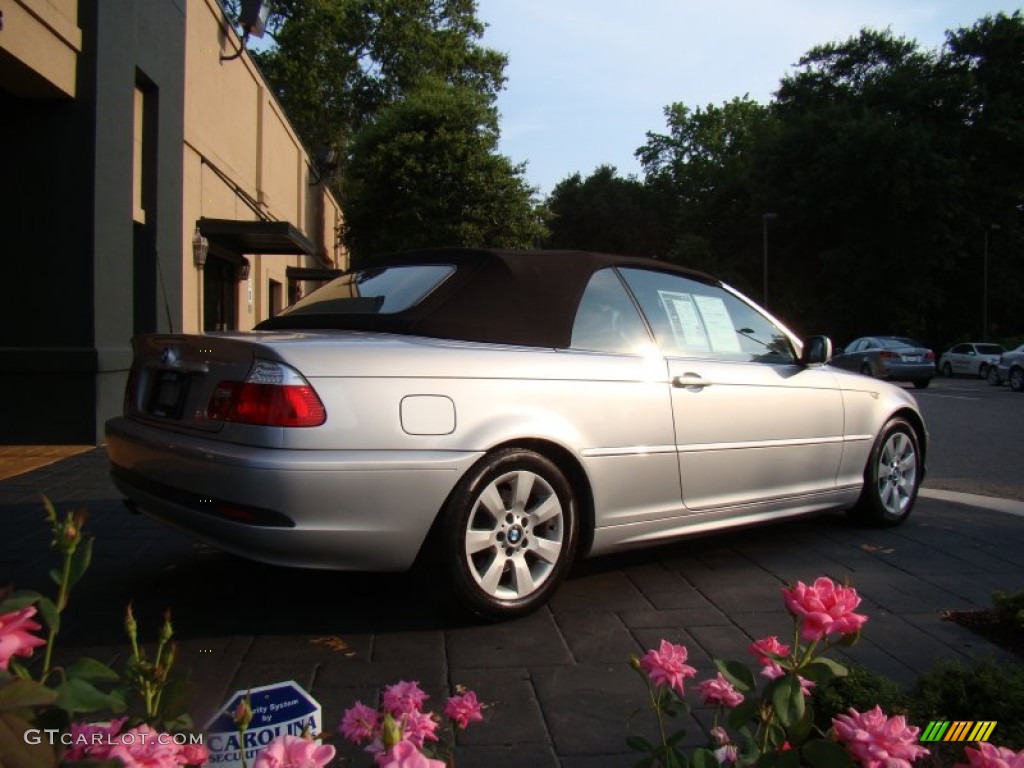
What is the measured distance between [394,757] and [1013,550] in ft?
15.7

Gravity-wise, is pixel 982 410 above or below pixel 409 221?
below

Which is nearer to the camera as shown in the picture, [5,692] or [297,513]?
[5,692]

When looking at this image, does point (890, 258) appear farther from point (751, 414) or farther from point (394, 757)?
point (394, 757)

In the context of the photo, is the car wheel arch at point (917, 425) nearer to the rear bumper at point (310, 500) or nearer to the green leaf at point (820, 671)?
the rear bumper at point (310, 500)

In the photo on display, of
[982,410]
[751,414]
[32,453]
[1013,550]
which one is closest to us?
[751,414]

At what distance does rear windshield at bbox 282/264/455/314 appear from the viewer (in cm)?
385

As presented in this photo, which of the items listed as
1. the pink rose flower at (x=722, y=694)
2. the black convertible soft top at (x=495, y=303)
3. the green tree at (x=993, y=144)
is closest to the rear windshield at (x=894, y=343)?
the green tree at (x=993, y=144)

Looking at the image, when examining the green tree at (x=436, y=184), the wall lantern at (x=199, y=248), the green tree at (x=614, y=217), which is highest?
the green tree at (x=614, y=217)

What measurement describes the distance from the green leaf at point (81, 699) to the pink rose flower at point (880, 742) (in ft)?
3.46

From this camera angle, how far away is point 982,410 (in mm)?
15367

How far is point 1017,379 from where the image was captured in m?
21.9

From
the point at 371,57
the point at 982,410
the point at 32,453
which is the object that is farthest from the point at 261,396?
the point at 371,57

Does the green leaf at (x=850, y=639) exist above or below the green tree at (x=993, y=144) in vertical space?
below

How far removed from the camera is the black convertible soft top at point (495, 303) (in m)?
3.65
